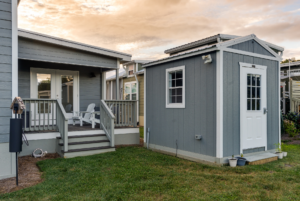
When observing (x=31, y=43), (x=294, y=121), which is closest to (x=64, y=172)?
(x=31, y=43)

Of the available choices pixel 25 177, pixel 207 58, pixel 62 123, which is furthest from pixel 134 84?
pixel 25 177

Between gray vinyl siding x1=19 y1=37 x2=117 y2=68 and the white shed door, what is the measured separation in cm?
454

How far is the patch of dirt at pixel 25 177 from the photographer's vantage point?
3.71 metres

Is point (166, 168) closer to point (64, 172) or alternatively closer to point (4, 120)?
point (64, 172)

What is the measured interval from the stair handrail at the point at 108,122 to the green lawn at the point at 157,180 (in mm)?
959

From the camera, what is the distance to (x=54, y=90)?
26.0 ft

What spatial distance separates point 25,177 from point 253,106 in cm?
518

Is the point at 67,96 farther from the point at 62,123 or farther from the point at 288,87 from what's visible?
the point at 288,87

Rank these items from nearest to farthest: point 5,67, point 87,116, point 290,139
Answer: point 5,67, point 87,116, point 290,139

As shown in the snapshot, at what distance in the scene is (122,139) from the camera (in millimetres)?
7324

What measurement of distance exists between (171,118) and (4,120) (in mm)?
3831

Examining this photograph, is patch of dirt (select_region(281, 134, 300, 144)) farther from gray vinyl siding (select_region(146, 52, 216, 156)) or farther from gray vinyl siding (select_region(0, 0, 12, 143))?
gray vinyl siding (select_region(0, 0, 12, 143))

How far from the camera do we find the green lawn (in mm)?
3285

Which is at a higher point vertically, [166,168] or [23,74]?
[23,74]
